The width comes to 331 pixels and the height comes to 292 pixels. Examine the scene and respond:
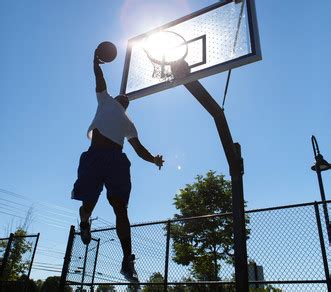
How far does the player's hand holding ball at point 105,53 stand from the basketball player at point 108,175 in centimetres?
57

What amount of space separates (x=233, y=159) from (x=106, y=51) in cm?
233

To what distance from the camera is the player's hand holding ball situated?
136 inches

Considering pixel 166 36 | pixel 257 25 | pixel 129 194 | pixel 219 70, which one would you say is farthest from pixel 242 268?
pixel 166 36

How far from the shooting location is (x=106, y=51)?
346 centimetres

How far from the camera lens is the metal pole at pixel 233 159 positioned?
167 inches

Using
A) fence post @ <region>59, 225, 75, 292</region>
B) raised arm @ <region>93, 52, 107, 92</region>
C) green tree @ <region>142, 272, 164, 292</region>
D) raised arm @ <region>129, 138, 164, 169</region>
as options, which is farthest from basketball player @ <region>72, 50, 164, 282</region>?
fence post @ <region>59, 225, 75, 292</region>

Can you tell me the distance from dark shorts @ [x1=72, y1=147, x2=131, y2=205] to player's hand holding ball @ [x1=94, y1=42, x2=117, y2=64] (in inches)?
40.4

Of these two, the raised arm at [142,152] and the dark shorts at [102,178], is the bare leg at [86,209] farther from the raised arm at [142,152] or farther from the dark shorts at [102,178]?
the raised arm at [142,152]

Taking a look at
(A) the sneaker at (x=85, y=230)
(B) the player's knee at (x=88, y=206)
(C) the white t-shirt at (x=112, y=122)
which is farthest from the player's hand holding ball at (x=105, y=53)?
(A) the sneaker at (x=85, y=230)

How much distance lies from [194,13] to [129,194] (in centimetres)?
369

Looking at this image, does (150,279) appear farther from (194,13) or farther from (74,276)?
(194,13)

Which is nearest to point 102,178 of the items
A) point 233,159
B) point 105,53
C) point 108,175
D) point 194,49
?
point 108,175

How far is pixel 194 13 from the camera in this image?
5.52 meters

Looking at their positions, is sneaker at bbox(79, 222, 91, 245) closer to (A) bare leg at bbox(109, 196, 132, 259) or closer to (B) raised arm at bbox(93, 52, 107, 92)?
(A) bare leg at bbox(109, 196, 132, 259)
